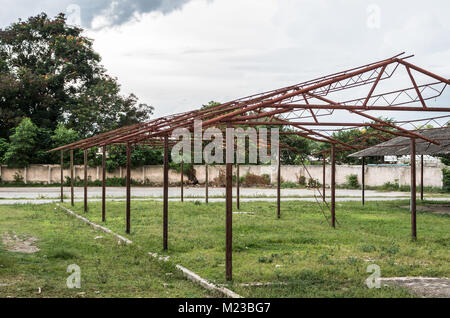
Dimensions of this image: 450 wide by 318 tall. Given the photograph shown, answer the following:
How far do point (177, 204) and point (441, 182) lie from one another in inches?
857

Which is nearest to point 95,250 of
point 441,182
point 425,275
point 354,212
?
point 425,275

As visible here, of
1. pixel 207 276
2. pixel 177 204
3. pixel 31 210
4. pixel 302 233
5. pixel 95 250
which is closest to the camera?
pixel 207 276

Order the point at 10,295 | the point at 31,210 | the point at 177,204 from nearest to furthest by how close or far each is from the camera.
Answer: the point at 10,295 < the point at 31,210 < the point at 177,204

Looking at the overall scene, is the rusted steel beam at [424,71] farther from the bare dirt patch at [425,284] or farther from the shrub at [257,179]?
the shrub at [257,179]

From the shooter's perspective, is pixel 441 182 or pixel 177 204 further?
pixel 441 182

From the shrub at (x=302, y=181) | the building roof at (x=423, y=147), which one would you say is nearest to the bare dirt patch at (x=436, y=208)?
the building roof at (x=423, y=147)

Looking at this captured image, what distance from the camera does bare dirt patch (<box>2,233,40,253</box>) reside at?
9789 mm

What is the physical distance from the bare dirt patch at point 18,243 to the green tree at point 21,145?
21.5m

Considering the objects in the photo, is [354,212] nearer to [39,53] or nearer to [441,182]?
[441,182]

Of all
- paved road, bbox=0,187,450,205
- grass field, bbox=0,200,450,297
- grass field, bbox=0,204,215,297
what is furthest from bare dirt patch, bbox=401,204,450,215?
grass field, bbox=0,204,215,297

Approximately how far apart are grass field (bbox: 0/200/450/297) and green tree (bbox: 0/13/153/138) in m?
19.6

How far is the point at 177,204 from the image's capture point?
65.5 ft

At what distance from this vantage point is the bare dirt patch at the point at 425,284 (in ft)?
21.5
